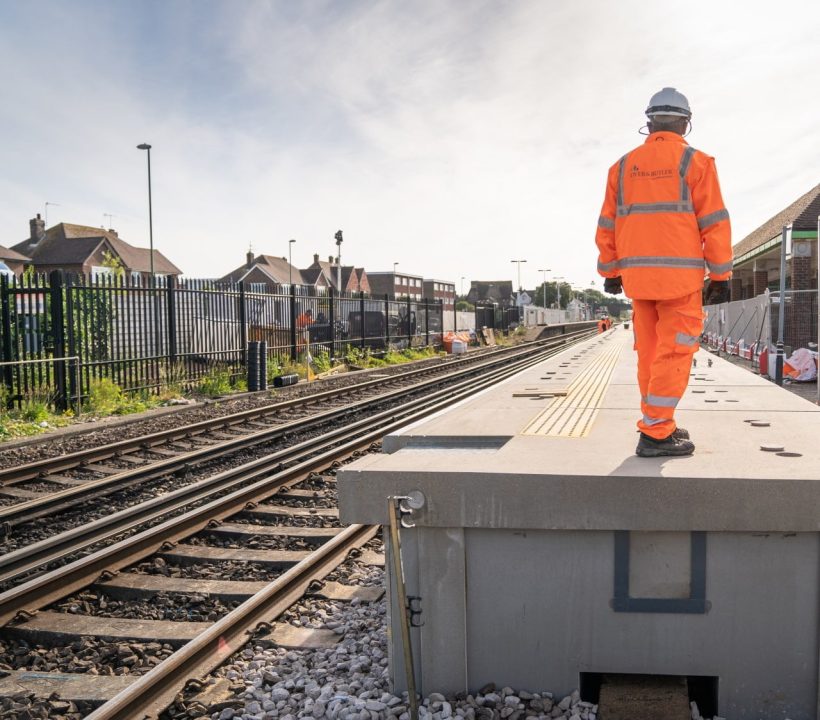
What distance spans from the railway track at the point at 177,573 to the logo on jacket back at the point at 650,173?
3.02 m

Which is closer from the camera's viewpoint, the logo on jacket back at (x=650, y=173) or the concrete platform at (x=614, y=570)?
the concrete platform at (x=614, y=570)

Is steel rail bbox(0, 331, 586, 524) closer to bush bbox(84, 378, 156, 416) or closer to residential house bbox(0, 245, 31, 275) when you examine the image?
bush bbox(84, 378, 156, 416)

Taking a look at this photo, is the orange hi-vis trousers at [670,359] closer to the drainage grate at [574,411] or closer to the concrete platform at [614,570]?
the concrete platform at [614,570]

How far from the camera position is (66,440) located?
10906 millimetres

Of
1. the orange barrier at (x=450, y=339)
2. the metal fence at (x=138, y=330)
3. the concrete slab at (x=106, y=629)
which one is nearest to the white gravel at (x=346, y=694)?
the concrete slab at (x=106, y=629)

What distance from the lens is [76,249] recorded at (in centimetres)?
7044

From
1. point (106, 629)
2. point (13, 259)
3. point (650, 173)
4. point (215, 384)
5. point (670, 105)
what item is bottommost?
point (106, 629)

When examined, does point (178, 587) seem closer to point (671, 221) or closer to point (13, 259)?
point (671, 221)

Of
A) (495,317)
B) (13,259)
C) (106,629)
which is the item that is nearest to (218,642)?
(106,629)

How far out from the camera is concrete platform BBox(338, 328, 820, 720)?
A: 9.95 ft

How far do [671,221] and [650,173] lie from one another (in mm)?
254

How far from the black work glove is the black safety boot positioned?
0.77 metres

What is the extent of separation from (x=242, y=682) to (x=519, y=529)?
155cm

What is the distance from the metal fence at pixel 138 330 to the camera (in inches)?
539
